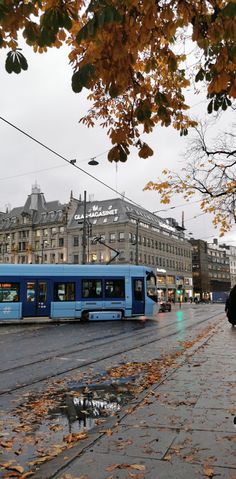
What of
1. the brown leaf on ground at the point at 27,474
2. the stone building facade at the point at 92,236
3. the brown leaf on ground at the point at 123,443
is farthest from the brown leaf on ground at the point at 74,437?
the stone building facade at the point at 92,236

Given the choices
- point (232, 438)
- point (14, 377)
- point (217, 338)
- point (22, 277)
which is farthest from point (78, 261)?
point (232, 438)

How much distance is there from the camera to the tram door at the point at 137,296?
2567 cm

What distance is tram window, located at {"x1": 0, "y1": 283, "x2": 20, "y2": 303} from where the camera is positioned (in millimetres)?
23500

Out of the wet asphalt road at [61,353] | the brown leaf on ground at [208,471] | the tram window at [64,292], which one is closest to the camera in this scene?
the brown leaf on ground at [208,471]

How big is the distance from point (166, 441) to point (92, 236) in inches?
2873

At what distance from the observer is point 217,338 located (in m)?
15.1

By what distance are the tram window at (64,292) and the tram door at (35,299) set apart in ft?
1.76

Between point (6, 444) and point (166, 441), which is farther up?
point (166, 441)

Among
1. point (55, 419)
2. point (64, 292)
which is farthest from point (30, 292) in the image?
point (55, 419)

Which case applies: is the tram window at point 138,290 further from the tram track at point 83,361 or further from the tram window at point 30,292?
the tram track at point 83,361

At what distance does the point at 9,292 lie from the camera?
2358 centimetres

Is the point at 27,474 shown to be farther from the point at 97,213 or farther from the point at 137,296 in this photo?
the point at 97,213

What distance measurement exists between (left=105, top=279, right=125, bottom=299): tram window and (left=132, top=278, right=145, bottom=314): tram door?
0.72 m

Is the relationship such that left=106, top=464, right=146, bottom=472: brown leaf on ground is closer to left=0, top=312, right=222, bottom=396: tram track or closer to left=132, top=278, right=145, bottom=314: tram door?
left=0, top=312, right=222, bottom=396: tram track
